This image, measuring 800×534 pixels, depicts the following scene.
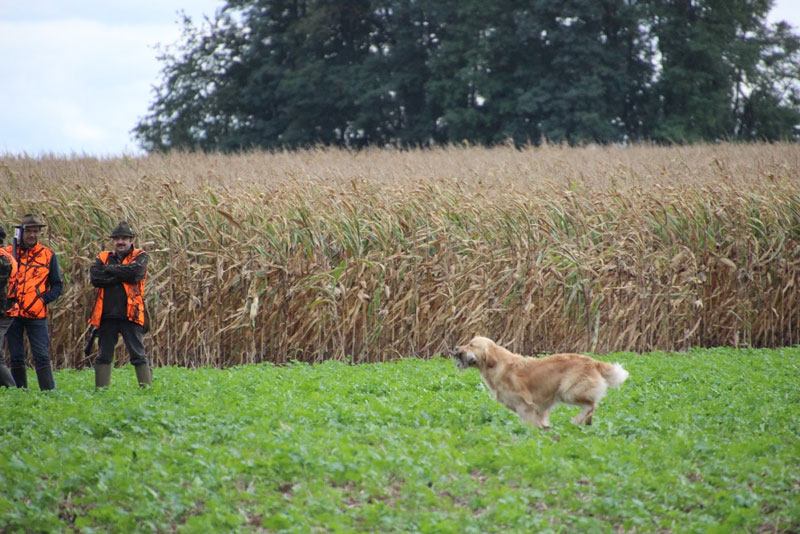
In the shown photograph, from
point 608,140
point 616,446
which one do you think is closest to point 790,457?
point 616,446

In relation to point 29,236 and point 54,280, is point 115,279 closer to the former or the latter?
point 54,280

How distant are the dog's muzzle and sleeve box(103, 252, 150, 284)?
3.95 m

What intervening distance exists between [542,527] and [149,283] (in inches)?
316

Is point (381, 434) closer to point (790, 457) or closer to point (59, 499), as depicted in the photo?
point (59, 499)

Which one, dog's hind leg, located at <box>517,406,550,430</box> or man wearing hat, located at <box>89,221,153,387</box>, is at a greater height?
man wearing hat, located at <box>89,221,153,387</box>

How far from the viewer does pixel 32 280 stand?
33.6ft

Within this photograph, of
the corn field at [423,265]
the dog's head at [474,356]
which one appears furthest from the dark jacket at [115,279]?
the dog's head at [474,356]

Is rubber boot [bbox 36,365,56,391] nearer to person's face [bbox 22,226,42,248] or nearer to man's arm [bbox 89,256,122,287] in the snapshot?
man's arm [bbox 89,256,122,287]

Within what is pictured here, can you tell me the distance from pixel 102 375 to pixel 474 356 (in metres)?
4.61

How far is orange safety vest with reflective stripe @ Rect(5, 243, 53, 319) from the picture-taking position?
10.2m

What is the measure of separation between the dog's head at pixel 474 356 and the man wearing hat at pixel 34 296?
4.99 m

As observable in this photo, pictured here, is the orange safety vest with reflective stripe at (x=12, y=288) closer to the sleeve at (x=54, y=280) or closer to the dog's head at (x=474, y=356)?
the sleeve at (x=54, y=280)

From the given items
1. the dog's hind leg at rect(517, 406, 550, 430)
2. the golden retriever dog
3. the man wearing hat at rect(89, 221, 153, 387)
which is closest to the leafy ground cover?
the dog's hind leg at rect(517, 406, 550, 430)

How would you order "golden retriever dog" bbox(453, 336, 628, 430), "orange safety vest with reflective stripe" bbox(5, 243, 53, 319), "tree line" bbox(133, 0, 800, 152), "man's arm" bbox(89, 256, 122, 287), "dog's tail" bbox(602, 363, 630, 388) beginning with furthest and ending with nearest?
1. "tree line" bbox(133, 0, 800, 152)
2. "orange safety vest with reflective stripe" bbox(5, 243, 53, 319)
3. "man's arm" bbox(89, 256, 122, 287)
4. "dog's tail" bbox(602, 363, 630, 388)
5. "golden retriever dog" bbox(453, 336, 628, 430)
